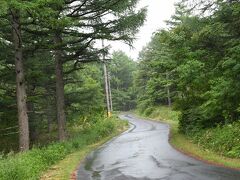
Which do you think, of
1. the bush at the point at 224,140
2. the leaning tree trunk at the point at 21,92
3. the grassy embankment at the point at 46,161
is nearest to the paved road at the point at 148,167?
the grassy embankment at the point at 46,161

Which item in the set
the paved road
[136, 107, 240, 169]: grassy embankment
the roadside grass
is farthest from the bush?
the roadside grass

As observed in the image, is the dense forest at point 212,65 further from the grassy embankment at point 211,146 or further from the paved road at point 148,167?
the paved road at point 148,167

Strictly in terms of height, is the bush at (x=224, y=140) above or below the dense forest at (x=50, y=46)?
below

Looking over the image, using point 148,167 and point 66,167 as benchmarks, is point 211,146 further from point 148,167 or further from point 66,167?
point 66,167

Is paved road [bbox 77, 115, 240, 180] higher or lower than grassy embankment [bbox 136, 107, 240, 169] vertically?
lower

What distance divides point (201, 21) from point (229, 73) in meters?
3.61

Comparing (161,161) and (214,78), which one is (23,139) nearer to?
(161,161)

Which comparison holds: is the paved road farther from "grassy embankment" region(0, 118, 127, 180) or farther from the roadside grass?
"grassy embankment" region(0, 118, 127, 180)

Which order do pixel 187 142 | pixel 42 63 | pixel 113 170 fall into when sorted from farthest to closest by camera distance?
pixel 42 63, pixel 187 142, pixel 113 170

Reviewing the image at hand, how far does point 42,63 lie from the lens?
2638 cm

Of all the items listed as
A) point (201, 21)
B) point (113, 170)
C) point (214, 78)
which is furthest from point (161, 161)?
point (201, 21)

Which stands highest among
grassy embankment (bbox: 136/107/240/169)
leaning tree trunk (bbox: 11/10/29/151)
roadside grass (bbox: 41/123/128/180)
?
leaning tree trunk (bbox: 11/10/29/151)

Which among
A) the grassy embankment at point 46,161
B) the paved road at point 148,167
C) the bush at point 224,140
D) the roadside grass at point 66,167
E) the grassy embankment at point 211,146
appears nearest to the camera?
Result: the paved road at point 148,167

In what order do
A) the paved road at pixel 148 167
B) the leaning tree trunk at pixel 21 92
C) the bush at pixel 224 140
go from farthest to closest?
the leaning tree trunk at pixel 21 92, the bush at pixel 224 140, the paved road at pixel 148 167
